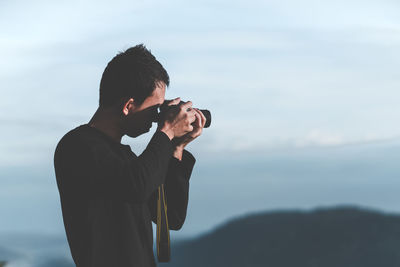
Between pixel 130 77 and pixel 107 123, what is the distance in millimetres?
269

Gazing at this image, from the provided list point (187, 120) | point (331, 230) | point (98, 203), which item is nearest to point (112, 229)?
point (98, 203)

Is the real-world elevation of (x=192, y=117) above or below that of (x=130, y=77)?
below

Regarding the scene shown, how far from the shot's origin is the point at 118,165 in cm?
241

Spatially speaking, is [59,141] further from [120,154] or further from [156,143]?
[156,143]

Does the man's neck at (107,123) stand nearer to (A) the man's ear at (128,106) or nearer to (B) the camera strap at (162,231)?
(A) the man's ear at (128,106)

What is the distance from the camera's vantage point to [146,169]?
237 cm

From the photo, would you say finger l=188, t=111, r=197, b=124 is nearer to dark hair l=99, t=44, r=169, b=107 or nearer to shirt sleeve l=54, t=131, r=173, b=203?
dark hair l=99, t=44, r=169, b=107

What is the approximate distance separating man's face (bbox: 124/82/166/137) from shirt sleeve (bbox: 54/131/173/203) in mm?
227

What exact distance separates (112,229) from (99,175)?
0.27 meters

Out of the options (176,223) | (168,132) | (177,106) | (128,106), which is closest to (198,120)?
→ (177,106)

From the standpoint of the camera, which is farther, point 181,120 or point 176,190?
point 176,190

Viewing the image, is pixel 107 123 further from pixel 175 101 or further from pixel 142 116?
pixel 175 101

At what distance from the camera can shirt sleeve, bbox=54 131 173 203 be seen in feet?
7.73

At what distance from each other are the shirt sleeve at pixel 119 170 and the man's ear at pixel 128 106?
0.83 ft
